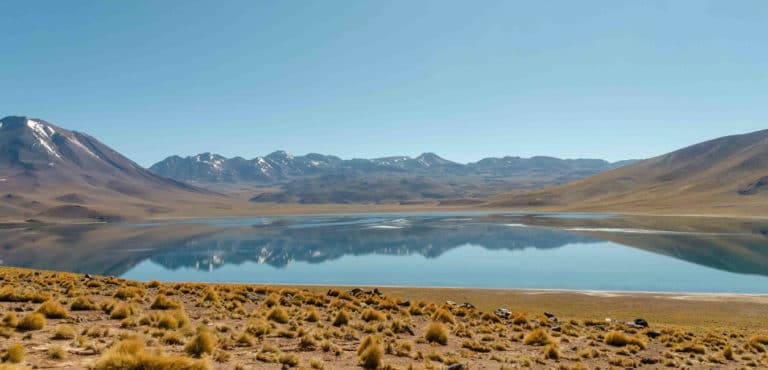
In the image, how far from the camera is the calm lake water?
43.3 m

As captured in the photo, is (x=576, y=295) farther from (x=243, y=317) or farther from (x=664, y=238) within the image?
(x=664, y=238)

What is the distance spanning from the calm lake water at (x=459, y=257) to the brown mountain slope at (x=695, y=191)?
38388 millimetres

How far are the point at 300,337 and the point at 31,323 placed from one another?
5.99m

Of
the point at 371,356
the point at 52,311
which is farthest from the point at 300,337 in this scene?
the point at 52,311

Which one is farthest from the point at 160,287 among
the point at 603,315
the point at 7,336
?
the point at 603,315

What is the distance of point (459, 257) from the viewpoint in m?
61.1

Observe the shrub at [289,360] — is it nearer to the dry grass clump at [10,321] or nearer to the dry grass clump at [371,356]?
the dry grass clump at [371,356]

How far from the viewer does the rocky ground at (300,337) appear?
29.9 ft

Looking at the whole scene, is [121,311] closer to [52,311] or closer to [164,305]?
[52,311]

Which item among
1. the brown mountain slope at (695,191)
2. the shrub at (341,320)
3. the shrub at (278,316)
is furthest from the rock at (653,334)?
the brown mountain slope at (695,191)

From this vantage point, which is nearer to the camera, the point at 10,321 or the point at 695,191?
the point at 10,321

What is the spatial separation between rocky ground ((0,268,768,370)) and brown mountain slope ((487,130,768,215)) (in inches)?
4813

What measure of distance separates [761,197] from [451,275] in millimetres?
129238

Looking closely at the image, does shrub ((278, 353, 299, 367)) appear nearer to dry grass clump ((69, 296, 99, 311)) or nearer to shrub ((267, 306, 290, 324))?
shrub ((267, 306, 290, 324))
